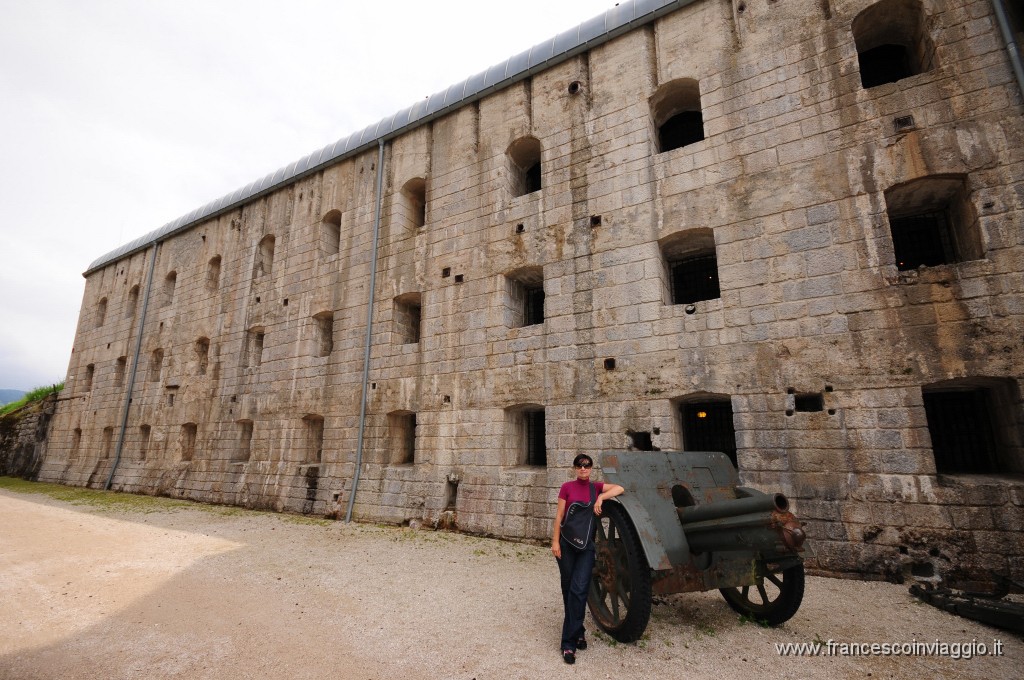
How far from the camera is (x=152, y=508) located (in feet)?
38.0

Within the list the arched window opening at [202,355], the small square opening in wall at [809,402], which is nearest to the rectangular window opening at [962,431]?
the small square opening in wall at [809,402]

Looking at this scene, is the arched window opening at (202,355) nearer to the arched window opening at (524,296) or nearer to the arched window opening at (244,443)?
the arched window opening at (244,443)

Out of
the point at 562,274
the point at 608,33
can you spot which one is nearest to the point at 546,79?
the point at 608,33

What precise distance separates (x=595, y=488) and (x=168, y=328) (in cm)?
1767

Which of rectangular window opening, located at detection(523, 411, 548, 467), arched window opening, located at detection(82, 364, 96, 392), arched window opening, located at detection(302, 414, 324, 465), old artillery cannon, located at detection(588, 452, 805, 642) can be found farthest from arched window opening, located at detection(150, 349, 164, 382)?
old artillery cannon, located at detection(588, 452, 805, 642)

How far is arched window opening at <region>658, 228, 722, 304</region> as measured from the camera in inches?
316

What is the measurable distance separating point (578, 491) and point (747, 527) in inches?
51.9

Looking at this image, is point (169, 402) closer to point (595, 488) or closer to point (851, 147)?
point (595, 488)

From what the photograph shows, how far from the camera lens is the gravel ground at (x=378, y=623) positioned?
351cm

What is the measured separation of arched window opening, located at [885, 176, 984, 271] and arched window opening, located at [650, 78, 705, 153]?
130 inches

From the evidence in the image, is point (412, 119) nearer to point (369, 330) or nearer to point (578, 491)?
point (369, 330)

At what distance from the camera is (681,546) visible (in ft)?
12.6

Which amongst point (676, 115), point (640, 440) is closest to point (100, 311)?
point (640, 440)

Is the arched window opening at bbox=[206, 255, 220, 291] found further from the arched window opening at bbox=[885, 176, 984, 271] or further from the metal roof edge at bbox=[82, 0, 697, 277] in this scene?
the arched window opening at bbox=[885, 176, 984, 271]
